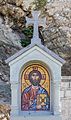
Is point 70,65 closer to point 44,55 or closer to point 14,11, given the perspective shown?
point 14,11

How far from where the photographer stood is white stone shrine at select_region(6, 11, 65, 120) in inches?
231

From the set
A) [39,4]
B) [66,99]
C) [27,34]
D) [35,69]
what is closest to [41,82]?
[35,69]

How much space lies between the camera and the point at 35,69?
607cm

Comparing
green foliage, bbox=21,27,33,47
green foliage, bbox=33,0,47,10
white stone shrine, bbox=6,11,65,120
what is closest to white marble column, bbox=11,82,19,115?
white stone shrine, bbox=6,11,65,120

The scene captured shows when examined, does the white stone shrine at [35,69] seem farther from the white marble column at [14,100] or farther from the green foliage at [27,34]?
the green foliage at [27,34]

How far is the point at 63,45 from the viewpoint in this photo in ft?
39.0

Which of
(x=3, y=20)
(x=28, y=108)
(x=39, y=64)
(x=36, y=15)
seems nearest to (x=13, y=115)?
(x=28, y=108)

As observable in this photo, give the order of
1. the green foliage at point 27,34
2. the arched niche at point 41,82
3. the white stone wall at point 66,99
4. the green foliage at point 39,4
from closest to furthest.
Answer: the arched niche at point 41,82
the white stone wall at point 66,99
the green foliage at point 27,34
the green foliage at point 39,4

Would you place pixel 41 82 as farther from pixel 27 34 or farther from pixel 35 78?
pixel 27 34

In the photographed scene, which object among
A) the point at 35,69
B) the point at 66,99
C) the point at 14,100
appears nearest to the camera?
the point at 14,100

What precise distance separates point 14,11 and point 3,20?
1.84ft

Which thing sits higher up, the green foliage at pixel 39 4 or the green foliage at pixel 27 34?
the green foliage at pixel 39 4

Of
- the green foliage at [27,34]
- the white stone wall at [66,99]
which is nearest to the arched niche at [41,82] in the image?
the white stone wall at [66,99]

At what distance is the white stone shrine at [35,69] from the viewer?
5859 millimetres
